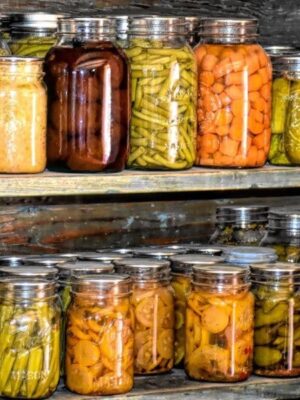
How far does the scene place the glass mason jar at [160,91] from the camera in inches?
84.6

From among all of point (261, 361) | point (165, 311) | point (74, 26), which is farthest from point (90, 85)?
point (261, 361)

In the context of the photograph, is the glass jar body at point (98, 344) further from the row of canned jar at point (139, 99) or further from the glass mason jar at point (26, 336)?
the row of canned jar at point (139, 99)

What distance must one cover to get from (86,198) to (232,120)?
516 millimetres

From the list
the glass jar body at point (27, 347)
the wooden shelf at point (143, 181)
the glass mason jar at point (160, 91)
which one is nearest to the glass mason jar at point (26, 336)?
the glass jar body at point (27, 347)

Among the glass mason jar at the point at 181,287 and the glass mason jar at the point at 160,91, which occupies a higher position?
the glass mason jar at the point at 160,91

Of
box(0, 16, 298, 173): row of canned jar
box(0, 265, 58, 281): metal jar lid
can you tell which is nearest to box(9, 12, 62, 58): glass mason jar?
box(0, 16, 298, 173): row of canned jar

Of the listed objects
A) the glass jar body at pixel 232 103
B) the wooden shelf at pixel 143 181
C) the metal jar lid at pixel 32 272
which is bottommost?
the metal jar lid at pixel 32 272

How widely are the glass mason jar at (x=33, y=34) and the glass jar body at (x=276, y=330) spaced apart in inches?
21.4

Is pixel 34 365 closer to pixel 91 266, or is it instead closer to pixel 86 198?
pixel 91 266

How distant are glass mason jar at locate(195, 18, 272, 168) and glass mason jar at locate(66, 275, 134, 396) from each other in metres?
0.28

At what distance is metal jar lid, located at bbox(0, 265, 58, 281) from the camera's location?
2.12 m

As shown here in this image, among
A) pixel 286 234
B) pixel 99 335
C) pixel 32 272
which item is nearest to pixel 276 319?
pixel 286 234

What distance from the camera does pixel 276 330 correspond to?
226 centimetres

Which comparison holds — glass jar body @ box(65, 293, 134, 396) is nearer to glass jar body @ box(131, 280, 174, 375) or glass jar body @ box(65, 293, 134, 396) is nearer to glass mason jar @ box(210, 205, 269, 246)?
glass jar body @ box(131, 280, 174, 375)
